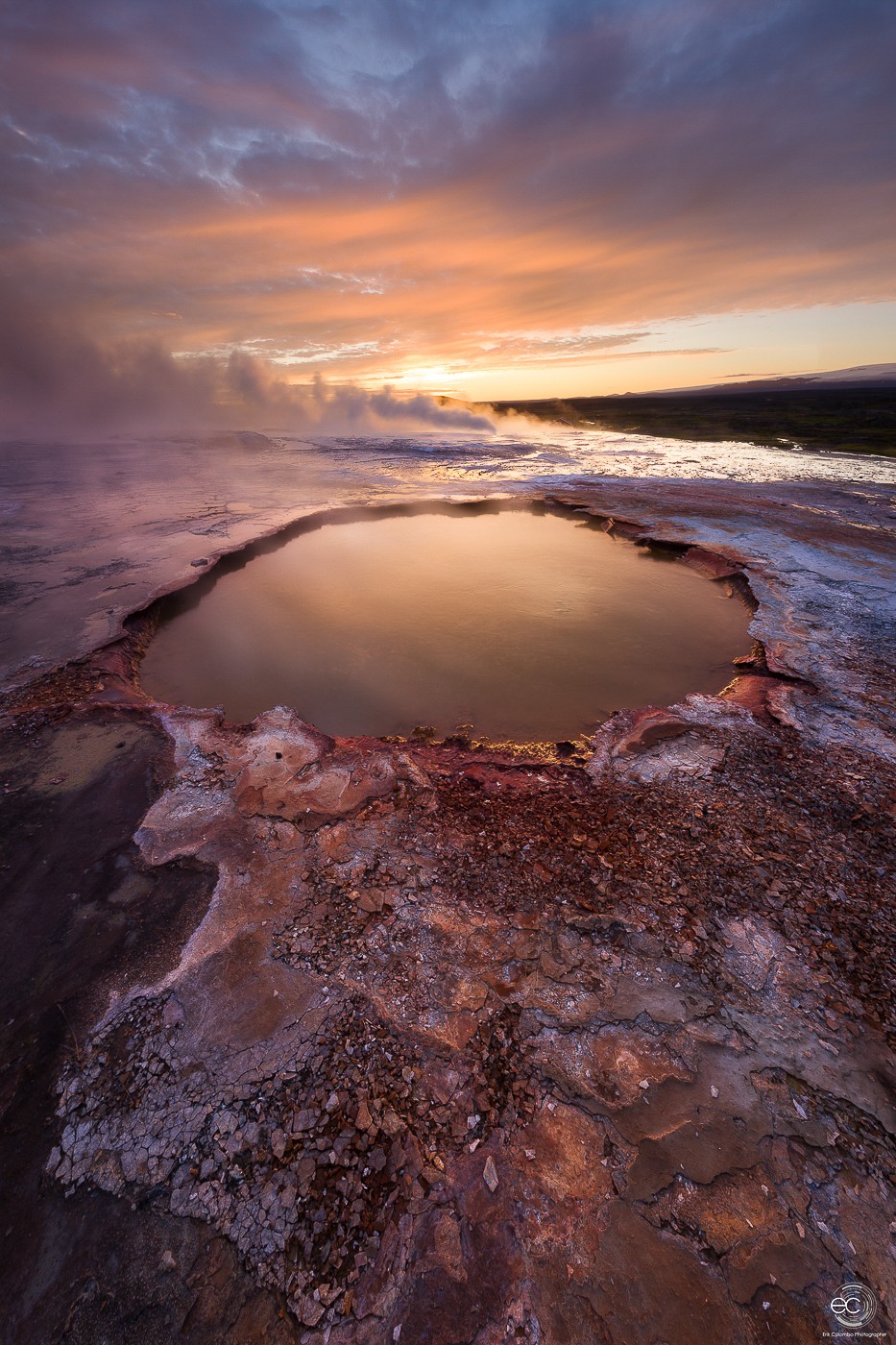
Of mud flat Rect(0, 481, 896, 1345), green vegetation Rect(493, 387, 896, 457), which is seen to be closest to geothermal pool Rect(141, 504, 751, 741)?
mud flat Rect(0, 481, 896, 1345)

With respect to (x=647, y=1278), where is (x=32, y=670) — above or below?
above

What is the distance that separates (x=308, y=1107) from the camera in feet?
9.30

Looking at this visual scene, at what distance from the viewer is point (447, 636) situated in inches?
347

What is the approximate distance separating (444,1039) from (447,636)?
21.1ft

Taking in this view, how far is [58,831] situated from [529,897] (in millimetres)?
4452

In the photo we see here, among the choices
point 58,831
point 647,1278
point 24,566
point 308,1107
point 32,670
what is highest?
point 24,566

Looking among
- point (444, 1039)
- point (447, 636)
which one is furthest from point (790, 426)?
point (444, 1039)

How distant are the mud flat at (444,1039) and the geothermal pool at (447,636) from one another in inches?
49.5

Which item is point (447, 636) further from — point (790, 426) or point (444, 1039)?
point (790, 426)

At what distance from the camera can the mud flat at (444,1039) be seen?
233cm

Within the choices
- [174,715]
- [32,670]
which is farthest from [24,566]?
[174,715]

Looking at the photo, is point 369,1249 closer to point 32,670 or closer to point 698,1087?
point 698,1087

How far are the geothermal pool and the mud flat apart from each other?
4.12ft

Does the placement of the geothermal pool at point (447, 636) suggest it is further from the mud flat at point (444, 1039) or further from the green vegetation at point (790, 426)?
the green vegetation at point (790, 426)
